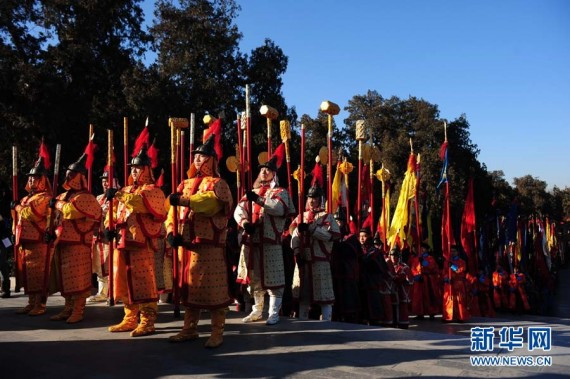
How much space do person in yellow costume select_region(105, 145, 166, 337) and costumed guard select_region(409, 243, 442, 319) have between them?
6533 mm

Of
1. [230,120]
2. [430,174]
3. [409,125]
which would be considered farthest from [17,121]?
[409,125]

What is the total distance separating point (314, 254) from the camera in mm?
6926

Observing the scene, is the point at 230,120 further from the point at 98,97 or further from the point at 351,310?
the point at 351,310

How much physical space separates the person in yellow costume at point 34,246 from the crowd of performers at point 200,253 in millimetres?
14

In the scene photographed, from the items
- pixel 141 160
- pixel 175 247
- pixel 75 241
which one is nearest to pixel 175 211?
pixel 175 247

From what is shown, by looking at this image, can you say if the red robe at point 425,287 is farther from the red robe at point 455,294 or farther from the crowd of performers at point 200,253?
the crowd of performers at point 200,253

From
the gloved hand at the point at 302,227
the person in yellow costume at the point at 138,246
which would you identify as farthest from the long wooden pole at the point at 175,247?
the gloved hand at the point at 302,227

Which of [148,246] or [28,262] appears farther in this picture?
[28,262]

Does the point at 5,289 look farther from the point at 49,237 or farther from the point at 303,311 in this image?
the point at 303,311

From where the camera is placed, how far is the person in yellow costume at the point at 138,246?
18.3 ft

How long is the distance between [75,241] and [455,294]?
23.3 feet

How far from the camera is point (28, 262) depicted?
712 centimetres

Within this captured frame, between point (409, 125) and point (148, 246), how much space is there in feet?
91.4

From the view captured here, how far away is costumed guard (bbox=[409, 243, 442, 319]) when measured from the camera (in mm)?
10812
